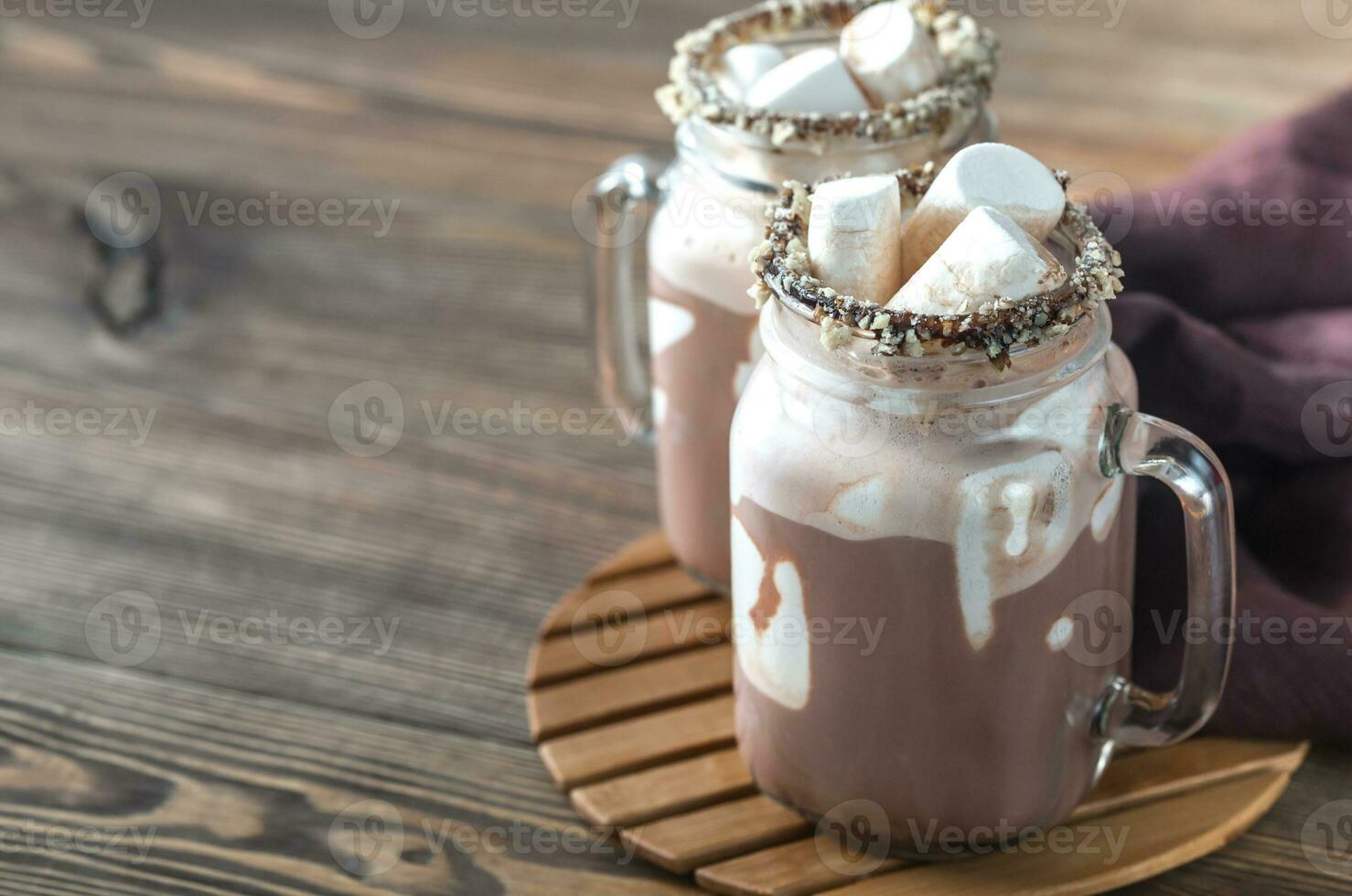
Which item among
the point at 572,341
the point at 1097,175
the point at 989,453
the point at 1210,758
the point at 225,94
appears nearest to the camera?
the point at 989,453

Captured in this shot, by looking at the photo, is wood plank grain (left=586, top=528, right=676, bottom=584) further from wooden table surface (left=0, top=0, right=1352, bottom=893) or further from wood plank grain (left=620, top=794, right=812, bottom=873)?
wood plank grain (left=620, top=794, right=812, bottom=873)

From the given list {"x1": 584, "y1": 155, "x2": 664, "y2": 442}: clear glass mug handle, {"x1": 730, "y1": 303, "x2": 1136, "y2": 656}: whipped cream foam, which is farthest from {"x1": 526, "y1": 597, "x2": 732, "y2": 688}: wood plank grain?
{"x1": 730, "y1": 303, "x2": 1136, "y2": 656}: whipped cream foam

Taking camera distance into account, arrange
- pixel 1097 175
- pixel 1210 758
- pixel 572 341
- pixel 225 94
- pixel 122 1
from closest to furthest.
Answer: pixel 1210 758
pixel 572 341
pixel 1097 175
pixel 225 94
pixel 122 1

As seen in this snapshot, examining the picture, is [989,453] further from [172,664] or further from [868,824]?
[172,664]

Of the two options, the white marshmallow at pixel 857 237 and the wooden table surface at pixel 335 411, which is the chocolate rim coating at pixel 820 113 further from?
the wooden table surface at pixel 335 411

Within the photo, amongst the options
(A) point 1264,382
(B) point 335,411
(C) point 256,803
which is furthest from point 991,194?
(B) point 335,411

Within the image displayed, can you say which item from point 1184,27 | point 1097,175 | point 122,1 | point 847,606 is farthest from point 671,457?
point 122,1
